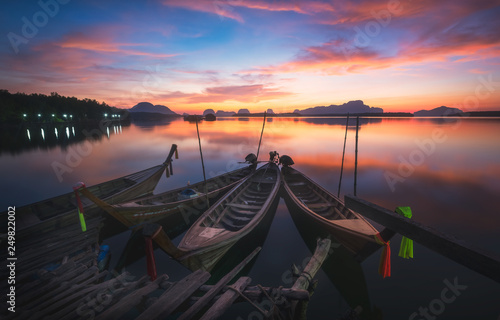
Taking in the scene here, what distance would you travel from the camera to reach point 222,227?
10.1m

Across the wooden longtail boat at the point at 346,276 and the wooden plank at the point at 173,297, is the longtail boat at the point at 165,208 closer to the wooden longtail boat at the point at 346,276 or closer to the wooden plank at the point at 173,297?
the wooden plank at the point at 173,297

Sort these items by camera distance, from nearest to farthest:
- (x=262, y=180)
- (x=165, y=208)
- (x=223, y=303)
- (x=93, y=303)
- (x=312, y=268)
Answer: (x=223, y=303)
(x=93, y=303)
(x=312, y=268)
(x=165, y=208)
(x=262, y=180)

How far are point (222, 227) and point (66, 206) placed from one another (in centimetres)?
973

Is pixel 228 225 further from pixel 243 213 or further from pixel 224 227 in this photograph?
pixel 243 213

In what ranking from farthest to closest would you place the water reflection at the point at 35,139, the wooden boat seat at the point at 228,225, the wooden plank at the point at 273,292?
the water reflection at the point at 35,139 → the wooden boat seat at the point at 228,225 → the wooden plank at the point at 273,292

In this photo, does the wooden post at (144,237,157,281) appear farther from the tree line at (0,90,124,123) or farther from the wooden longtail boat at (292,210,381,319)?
the tree line at (0,90,124,123)

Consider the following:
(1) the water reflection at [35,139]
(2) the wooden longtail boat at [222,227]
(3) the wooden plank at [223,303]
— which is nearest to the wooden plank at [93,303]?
(2) the wooden longtail boat at [222,227]

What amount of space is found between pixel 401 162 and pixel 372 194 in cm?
1683

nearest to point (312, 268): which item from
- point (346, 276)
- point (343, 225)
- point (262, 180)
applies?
point (343, 225)

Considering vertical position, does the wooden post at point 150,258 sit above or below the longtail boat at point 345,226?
above

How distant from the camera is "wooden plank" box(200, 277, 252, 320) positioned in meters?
3.70

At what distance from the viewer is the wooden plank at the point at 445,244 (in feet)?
7.61

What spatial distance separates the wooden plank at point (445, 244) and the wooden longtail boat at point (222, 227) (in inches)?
196

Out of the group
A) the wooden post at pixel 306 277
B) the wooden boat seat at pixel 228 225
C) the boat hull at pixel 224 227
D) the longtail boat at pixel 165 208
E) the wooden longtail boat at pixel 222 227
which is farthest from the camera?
the wooden boat seat at pixel 228 225
